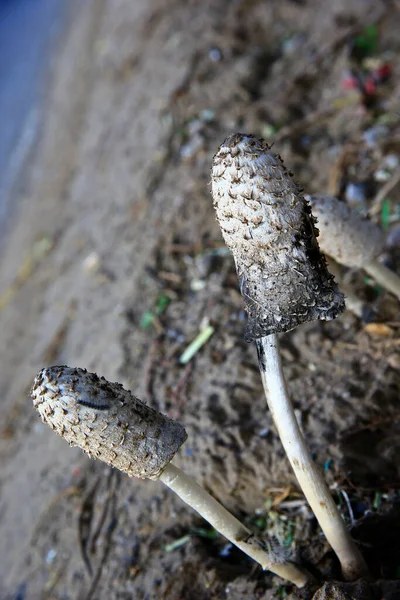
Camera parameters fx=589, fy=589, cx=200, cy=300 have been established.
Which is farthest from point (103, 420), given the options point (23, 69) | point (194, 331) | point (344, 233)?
point (23, 69)

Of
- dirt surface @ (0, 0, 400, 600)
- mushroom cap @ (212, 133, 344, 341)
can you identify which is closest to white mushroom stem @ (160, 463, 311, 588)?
dirt surface @ (0, 0, 400, 600)

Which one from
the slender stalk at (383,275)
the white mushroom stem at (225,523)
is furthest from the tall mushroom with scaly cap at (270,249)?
the slender stalk at (383,275)

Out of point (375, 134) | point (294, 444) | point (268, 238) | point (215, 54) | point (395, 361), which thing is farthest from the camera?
point (215, 54)

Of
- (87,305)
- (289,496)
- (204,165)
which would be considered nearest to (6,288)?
(87,305)

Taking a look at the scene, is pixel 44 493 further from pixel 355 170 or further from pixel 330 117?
pixel 330 117

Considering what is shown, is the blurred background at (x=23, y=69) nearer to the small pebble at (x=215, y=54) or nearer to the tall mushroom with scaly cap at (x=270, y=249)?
the small pebble at (x=215, y=54)

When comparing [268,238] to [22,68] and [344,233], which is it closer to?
[344,233]

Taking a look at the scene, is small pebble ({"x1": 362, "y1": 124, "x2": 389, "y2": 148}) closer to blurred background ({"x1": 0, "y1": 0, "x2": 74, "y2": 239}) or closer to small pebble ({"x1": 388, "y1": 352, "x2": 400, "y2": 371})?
small pebble ({"x1": 388, "y1": 352, "x2": 400, "y2": 371})
